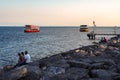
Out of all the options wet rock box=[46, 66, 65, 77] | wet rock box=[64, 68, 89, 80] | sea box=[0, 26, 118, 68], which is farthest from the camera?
sea box=[0, 26, 118, 68]

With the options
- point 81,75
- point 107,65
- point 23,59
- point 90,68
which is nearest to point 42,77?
point 81,75

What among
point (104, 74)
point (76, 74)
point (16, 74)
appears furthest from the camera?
point (76, 74)

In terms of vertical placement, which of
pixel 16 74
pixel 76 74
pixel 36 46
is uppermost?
pixel 16 74

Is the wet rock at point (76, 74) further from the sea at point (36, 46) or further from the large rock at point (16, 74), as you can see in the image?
the sea at point (36, 46)

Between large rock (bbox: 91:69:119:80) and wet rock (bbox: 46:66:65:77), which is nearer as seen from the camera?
large rock (bbox: 91:69:119:80)

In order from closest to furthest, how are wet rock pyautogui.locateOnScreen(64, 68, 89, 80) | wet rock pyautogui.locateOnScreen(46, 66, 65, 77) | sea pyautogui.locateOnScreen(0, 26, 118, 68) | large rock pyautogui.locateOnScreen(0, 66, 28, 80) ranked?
large rock pyautogui.locateOnScreen(0, 66, 28, 80) → wet rock pyautogui.locateOnScreen(64, 68, 89, 80) → wet rock pyautogui.locateOnScreen(46, 66, 65, 77) → sea pyautogui.locateOnScreen(0, 26, 118, 68)

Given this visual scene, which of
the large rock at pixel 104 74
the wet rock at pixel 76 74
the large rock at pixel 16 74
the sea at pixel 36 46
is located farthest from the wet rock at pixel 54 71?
the sea at pixel 36 46

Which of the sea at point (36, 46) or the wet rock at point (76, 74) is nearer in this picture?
the wet rock at point (76, 74)

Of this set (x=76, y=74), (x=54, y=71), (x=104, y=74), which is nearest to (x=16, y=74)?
(x=54, y=71)

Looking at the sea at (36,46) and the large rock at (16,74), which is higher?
the large rock at (16,74)

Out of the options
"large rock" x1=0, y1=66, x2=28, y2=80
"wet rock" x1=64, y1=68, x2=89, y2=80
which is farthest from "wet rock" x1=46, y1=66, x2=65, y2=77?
"large rock" x1=0, y1=66, x2=28, y2=80

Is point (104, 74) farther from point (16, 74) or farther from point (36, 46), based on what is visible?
point (36, 46)

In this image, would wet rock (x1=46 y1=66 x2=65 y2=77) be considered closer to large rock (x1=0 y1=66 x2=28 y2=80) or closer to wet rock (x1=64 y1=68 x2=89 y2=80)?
wet rock (x1=64 y1=68 x2=89 y2=80)

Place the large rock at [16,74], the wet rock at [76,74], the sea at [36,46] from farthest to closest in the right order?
1. the sea at [36,46]
2. the wet rock at [76,74]
3. the large rock at [16,74]
